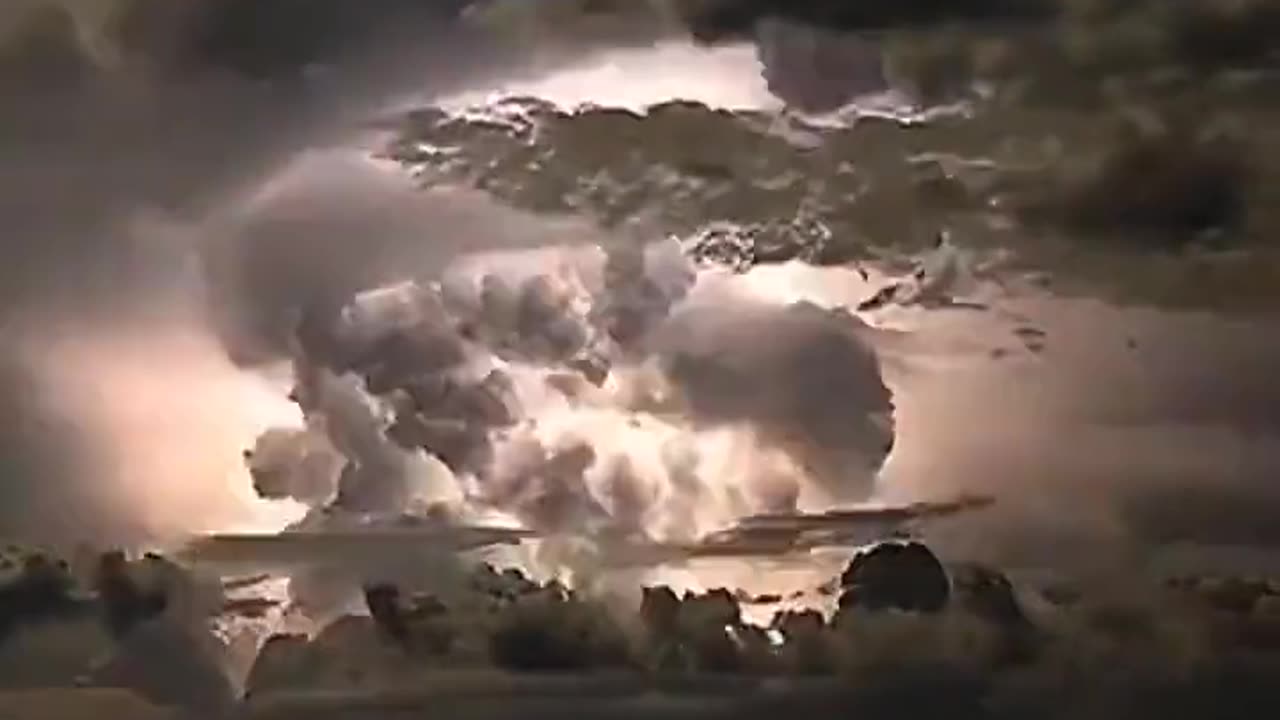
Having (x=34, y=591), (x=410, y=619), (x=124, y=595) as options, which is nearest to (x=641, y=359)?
(x=410, y=619)

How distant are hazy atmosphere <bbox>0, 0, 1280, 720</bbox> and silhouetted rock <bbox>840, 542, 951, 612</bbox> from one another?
0.01 meters

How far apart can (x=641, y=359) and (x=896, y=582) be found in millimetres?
710

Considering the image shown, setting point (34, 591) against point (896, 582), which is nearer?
point (896, 582)

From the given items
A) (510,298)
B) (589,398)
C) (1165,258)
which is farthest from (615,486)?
Result: (1165,258)

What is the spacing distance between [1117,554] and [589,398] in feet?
3.74

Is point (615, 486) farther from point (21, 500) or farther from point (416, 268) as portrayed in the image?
point (21, 500)

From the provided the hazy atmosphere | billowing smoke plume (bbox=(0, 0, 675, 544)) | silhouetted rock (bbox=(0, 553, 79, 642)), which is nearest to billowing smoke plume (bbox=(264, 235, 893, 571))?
the hazy atmosphere

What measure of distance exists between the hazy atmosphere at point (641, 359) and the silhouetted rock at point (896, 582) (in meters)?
0.01

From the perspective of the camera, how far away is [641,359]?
3863mm

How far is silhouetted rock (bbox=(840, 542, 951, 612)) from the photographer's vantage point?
3.72 meters

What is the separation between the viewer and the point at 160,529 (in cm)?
387

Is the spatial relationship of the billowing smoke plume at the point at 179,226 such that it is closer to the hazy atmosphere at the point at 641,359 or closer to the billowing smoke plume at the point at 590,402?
the hazy atmosphere at the point at 641,359

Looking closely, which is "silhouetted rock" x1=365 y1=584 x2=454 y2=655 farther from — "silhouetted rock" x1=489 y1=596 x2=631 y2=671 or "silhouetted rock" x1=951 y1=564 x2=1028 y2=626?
"silhouetted rock" x1=951 y1=564 x2=1028 y2=626

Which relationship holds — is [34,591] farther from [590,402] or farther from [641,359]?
[641,359]
